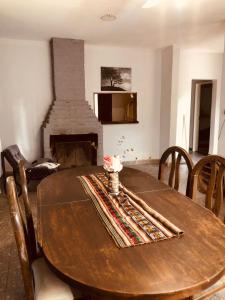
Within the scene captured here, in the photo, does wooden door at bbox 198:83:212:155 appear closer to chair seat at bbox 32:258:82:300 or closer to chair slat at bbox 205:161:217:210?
chair slat at bbox 205:161:217:210

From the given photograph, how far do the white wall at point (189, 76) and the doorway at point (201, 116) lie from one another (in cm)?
50

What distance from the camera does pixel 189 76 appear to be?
5453 millimetres

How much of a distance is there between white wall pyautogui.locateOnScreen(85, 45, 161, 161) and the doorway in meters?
1.68

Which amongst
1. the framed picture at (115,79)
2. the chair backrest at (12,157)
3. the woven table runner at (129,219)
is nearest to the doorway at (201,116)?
the framed picture at (115,79)

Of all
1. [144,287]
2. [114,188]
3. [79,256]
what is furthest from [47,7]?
[144,287]

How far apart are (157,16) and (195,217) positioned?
290 cm

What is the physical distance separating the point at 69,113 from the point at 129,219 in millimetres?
3545

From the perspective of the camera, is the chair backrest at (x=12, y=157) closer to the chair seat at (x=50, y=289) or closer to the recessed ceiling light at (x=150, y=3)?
the chair seat at (x=50, y=289)

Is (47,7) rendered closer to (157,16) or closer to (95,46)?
(157,16)

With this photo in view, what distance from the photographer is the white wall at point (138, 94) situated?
491 cm

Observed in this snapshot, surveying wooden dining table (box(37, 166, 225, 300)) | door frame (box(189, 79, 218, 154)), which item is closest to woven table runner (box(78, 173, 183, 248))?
wooden dining table (box(37, 166, 225, 300))

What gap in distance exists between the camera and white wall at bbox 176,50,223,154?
5387 millimetres

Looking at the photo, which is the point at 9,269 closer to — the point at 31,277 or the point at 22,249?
the point at 31,277

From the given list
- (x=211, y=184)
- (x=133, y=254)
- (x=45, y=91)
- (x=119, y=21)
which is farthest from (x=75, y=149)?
(x=133, y=254)
